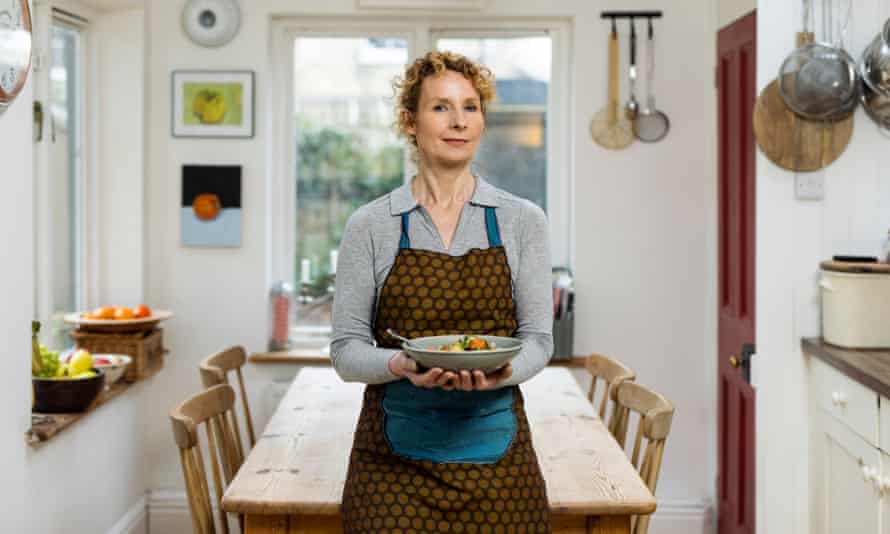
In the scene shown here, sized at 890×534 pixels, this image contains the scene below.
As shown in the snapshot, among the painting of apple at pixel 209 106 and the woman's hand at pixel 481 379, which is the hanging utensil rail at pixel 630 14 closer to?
the painting of apple at pixel 209 106

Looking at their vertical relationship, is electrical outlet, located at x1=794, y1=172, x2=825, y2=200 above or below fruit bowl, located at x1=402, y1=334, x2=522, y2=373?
above

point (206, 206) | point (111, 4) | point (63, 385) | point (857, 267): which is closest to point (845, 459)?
point (857, 267)

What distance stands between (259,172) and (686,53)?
1827mm

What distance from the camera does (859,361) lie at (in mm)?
2434

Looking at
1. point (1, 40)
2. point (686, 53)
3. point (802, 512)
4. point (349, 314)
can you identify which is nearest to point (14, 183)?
point (1, 40)

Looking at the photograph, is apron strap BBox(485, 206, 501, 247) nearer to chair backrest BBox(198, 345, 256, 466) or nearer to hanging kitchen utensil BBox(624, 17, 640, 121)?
chair backrest BBox(198, 345, 256, 466)

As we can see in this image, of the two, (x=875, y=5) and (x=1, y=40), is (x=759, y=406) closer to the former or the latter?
(x=875, y=5)

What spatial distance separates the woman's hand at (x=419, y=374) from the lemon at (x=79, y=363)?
5.78ft

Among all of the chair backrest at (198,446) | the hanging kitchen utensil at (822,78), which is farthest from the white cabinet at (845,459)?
the chair backrest at (198,446)

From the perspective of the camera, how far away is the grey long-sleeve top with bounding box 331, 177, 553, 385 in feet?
5.85

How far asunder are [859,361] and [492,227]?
1.18 metres

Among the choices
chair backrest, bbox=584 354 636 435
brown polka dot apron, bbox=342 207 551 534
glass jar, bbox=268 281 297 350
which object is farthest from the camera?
glass jar, bbox=268 281 297 350

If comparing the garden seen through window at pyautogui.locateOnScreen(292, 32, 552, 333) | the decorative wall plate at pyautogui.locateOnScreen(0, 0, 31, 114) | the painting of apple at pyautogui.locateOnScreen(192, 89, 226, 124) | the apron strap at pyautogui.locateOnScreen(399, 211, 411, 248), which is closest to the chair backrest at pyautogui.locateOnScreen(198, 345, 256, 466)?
the garden seen through window at pyautogui.locateOnScreen(292, 32, 552, 333)

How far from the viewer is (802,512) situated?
111 inches
